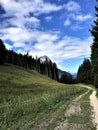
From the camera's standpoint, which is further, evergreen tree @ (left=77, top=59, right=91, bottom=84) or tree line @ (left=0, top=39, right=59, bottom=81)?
tree line @ (left=0, top=39, right=59, bottom=81)

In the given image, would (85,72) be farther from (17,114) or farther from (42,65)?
(17,114)

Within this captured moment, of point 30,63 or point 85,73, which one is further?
point 30,63

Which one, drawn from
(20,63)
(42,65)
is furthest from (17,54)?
(42,65)

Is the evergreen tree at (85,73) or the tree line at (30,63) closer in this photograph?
the evergreen tree at (85,73)

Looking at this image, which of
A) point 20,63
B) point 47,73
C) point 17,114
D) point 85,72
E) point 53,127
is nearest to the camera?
point 53,127

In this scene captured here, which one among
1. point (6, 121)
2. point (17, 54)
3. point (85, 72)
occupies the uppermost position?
point (17, 54)

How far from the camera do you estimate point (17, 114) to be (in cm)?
1552

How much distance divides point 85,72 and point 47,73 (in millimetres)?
56537

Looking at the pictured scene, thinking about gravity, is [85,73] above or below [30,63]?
below

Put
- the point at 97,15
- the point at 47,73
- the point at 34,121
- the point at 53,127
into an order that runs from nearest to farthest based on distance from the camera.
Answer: the point at 53,127 → the point at 34,121 → the point at 97,15 → the point at 47,73

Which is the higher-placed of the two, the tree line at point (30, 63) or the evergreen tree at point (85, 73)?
the tree line at point (30, 63)

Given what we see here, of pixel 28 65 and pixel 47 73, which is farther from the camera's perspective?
pixel 47 73

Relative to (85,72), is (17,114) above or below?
below

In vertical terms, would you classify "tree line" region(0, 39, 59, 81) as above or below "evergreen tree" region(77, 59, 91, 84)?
above
